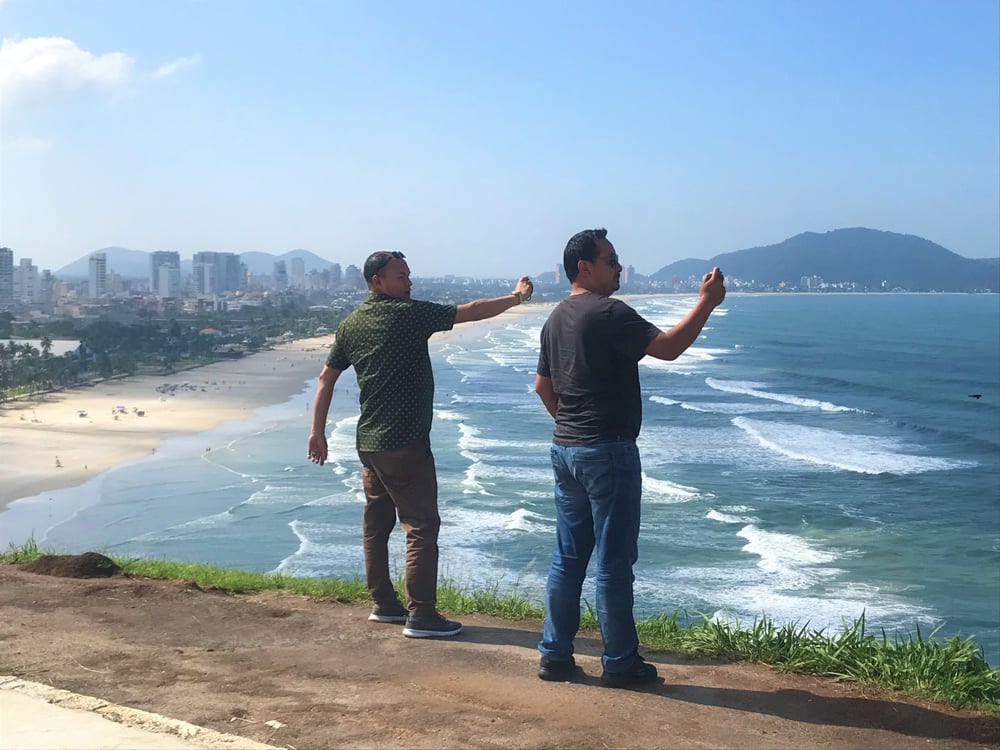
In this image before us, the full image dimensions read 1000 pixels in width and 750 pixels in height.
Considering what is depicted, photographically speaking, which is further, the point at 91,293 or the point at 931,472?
the point at 91,293

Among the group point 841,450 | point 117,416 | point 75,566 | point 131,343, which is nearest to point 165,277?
point 131,343

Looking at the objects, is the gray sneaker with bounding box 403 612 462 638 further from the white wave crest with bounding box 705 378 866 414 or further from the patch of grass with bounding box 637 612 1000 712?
the white wave crest with bounding box 705 378 866 414

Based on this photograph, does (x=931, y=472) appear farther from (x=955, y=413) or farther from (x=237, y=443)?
(x=237, y=443)

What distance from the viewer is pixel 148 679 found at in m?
4.23

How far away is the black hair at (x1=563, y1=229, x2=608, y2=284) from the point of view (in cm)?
430

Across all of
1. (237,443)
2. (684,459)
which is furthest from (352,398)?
(684,459)

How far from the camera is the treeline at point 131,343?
192 feet

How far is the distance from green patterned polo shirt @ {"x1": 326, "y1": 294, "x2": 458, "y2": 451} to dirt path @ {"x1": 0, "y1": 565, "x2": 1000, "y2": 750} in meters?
0.97

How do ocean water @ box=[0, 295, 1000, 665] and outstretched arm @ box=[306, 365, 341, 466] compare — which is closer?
outstretched arm @ box=[306, 365, 341, 466]

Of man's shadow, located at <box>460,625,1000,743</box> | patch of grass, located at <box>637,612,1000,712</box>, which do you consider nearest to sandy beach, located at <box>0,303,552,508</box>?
patch of grass, located at <box>637,612,1000,712</box>

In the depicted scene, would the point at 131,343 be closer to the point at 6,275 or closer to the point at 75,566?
the point at 6,275

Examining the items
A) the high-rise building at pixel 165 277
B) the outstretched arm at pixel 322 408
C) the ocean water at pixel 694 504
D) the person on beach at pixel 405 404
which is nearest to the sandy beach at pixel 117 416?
the ocean water at pixel 694 504

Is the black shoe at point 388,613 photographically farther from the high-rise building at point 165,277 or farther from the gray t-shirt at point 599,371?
the high-rise building at point 165,277

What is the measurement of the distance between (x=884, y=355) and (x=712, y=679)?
227 feet
